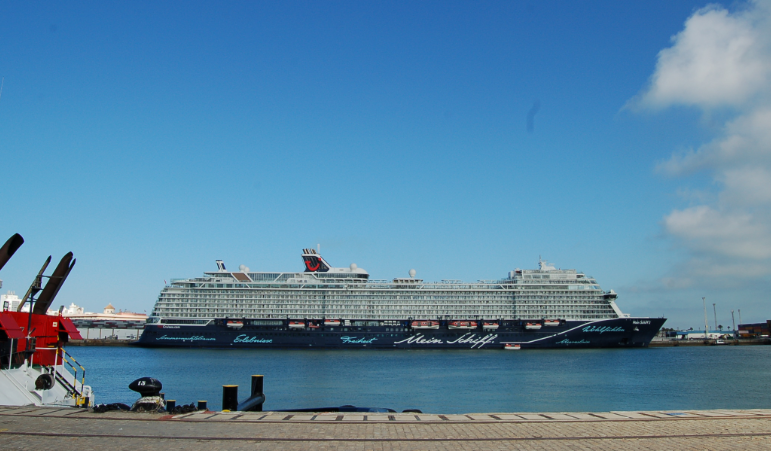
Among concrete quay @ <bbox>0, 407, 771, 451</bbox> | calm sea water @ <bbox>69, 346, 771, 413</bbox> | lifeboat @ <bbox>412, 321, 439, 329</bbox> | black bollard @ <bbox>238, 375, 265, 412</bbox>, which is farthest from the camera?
lifeboat @ <bbox>412, 321, 439, 329</bbox>

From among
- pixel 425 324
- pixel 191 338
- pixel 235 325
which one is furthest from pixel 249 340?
pixel 425 324

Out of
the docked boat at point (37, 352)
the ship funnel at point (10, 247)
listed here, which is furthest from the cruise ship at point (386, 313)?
the ship funnel at point (10, 247)

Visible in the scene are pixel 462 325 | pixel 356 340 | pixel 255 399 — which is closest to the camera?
pixel 255 399

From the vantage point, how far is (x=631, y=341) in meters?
72.1

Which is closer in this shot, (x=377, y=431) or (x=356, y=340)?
(x=377, y=431)

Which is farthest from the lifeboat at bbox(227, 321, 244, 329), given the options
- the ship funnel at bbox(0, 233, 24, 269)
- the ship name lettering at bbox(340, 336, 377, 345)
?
the ship funnel at bbox(0, 233, 24, 269)

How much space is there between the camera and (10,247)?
14.6 meters

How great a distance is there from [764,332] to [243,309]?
141646 millimetres

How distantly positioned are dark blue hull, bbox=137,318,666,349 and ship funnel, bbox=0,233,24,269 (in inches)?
2264

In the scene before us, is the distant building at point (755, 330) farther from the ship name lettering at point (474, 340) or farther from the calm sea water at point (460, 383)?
the calm sea water at point (460, 383)

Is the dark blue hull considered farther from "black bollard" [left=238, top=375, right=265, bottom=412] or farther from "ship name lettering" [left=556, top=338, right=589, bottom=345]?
"black bollard" [left=238, top=375, right=265, bottom=412]

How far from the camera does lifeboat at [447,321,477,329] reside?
72.2 meters

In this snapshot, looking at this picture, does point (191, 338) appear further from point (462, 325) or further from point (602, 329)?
point (602, 329)

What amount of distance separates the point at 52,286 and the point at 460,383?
24.3m
